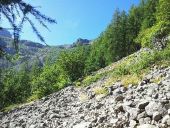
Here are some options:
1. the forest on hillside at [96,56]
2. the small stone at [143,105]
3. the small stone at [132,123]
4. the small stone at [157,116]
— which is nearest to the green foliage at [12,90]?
the forest on hillside at [96,56]

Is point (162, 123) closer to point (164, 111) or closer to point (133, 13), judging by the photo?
point (164, 111)

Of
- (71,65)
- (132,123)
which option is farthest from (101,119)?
(71,65)

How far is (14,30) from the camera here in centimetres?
431

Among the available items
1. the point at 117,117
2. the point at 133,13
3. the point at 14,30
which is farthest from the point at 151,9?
the point at 14,30

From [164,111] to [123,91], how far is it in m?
7.23

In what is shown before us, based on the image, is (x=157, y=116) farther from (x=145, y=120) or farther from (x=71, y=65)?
(x=71, y=65)

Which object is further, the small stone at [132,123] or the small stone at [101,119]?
the small stone at [101,119]

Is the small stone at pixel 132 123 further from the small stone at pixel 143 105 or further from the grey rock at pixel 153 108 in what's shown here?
the small stone at pixel 143 105

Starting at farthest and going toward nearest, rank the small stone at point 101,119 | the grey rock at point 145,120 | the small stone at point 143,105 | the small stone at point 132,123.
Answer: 1. the small stone at point 101,119
2. the small stone at point 143,105
3. the small stone at point 132,123
4. the grey rock at point 145,120

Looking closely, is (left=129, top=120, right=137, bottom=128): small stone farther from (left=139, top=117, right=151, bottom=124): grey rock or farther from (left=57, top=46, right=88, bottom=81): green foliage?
(left=57, top=46, right=88, bottom=81): green foliage

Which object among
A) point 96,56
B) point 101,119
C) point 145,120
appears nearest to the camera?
point 145,120

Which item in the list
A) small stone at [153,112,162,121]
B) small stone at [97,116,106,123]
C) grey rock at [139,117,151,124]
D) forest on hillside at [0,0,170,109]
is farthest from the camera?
forest on hillside at [0,0,170,109]

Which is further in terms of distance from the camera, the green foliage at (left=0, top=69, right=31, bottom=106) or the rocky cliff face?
the green foliage at (left=0, top=69, right=31, bottom=106)

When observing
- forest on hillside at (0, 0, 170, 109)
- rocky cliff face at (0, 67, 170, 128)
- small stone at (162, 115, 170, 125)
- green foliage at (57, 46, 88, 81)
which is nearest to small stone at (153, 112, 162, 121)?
rocky cliff face at (0, 67, 170, 128)
